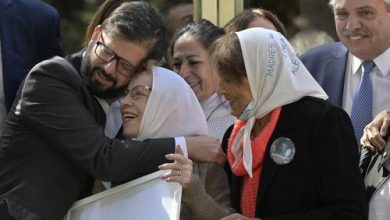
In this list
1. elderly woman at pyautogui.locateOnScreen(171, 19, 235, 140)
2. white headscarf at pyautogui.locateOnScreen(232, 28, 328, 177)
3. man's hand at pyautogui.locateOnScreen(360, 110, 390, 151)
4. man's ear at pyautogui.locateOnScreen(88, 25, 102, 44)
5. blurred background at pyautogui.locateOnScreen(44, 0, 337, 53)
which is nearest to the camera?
white headscarf at pyautogui.locateOnScreen(232, 28, 328, 177)

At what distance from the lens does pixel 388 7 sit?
434 centimetres

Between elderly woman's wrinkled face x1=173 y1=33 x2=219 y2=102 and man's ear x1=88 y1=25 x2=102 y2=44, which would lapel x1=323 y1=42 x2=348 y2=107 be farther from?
man's ear x1=88 y1=25 x2=102 y2=44

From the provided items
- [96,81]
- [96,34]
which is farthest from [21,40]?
[96,81]

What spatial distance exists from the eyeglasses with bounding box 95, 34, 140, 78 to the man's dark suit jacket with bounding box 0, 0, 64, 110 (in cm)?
80

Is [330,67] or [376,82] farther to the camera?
[330,67]

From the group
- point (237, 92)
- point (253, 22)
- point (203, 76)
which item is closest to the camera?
point (237, 92)

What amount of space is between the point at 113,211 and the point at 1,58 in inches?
46.0

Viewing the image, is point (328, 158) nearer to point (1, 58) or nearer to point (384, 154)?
point (384, 154)

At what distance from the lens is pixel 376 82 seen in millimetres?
4336

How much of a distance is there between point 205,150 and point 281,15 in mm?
2401

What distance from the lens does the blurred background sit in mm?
5594

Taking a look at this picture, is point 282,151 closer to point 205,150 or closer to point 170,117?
point 205,150

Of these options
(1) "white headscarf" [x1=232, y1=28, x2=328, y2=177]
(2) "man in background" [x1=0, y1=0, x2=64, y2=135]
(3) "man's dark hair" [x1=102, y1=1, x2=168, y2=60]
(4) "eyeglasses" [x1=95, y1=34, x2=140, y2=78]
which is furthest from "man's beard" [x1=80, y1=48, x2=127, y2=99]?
(2) "man in background" [x1=0, y1=0, x2=64, y2=135]

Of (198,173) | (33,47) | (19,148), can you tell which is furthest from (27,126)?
(33,47)
